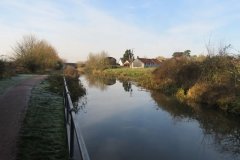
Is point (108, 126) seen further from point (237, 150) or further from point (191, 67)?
point (191, 67)

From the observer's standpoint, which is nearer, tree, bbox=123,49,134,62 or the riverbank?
the riverbank

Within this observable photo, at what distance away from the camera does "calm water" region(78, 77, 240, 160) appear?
404 inches

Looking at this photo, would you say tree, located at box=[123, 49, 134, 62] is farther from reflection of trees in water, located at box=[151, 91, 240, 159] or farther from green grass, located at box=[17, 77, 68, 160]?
green grass, located at box=[17, 77, 68, 160]

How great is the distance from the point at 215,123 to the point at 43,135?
33.4 feet

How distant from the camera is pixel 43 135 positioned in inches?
334

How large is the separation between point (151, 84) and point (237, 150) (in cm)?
2513

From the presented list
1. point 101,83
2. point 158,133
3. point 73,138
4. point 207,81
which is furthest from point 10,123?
point 101,83

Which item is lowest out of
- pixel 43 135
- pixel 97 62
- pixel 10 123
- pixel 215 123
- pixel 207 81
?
pixel 215 123

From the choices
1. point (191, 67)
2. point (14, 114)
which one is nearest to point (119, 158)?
point (14, 114)

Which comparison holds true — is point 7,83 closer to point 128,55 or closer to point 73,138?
point 73,138

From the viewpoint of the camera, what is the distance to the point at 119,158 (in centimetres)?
945

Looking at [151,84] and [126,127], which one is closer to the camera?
[126,127]

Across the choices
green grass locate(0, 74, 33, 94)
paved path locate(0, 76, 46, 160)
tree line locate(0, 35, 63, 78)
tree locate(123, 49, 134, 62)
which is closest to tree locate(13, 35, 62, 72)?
tree line locate(0, 35, 63, 78)

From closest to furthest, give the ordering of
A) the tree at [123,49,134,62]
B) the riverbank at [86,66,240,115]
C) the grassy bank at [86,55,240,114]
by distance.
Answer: the riverbank at [86,66,240,115]
the grassy bank at [86,55,240,114]
the tree at [123,49,134,62]
